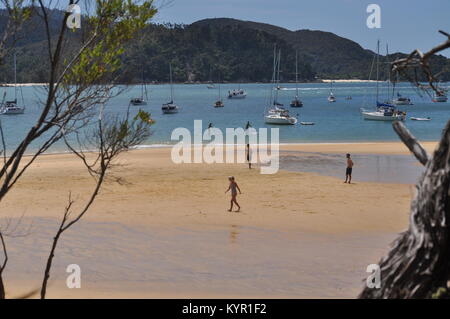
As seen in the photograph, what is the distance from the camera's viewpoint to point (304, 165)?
32.8m

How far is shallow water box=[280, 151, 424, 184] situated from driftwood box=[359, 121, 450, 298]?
22214mm

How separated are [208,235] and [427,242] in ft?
40.0

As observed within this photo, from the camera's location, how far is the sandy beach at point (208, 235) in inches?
491

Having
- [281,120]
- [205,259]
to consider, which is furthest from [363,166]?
[281,120]

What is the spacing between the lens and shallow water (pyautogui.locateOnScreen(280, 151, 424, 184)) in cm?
2781

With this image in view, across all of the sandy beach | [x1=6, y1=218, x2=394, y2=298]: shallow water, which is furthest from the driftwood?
[x1=6, y1=218, x2=394, y2=298]: shallow water

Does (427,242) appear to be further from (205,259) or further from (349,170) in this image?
(349,170)

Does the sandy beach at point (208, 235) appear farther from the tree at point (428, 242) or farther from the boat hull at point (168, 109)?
the boat hull at point (168, 109)

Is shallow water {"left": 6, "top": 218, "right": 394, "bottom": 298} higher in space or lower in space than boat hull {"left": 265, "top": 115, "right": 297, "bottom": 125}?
lower

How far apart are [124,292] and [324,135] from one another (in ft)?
157

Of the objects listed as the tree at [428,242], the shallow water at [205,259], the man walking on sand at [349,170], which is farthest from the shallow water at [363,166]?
the tree at [428,242]

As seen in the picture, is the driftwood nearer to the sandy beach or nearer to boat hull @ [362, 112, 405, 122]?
the sandy beach

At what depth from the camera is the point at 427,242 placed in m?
4.52
